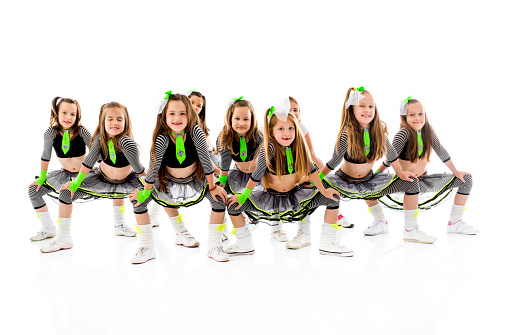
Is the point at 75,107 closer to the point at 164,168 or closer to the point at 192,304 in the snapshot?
the point at 164,168

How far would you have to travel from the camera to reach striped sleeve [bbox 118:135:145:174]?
4363 millimetres

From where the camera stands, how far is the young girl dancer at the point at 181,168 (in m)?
4.09

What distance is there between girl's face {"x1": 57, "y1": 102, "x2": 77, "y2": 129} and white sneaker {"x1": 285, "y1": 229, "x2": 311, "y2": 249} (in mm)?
2464

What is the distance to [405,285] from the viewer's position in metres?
3.55

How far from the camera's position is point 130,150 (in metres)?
4.36

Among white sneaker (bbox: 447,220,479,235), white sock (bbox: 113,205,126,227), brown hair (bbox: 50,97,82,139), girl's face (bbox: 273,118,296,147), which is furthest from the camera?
white sock (bbox: 113,205,126,227)

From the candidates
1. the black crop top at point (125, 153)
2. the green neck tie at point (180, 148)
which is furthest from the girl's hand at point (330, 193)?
the black crop top at point (125, 153)

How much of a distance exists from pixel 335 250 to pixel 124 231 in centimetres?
227

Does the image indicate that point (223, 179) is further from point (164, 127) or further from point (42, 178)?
point (42, 178)

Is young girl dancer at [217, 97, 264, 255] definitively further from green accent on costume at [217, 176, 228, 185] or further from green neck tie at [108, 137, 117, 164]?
green neck tie at [108, 137, 117, 164]

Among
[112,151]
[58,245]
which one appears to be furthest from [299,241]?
[58,245]

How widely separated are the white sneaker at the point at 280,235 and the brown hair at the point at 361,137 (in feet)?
3.51

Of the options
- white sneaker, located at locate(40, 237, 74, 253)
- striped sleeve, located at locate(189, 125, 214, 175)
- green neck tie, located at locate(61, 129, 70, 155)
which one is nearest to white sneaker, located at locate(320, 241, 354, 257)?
striped sleeve, located at locate(189, 125, 214, 175)

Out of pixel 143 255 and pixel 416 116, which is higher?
pixel 416 116
